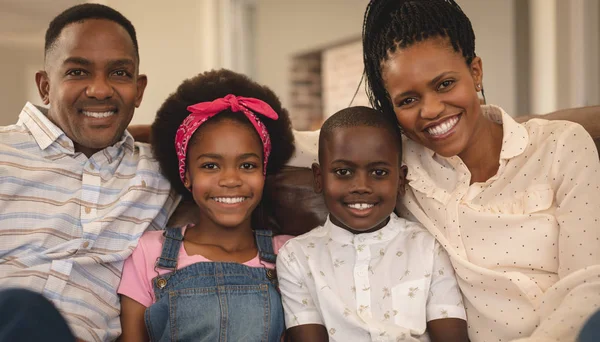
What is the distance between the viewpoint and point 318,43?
620 cm

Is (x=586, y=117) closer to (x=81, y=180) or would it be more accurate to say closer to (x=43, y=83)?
(x=81, y=180)

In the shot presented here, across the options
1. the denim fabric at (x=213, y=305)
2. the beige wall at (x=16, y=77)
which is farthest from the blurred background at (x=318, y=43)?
the denim fabric at (x=213, y=305)

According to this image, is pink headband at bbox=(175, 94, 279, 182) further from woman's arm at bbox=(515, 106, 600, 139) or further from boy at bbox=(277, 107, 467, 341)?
woman's arm at bbox=(515, 106, 600, 139)

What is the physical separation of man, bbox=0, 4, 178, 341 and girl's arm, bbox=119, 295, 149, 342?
0.07 ft

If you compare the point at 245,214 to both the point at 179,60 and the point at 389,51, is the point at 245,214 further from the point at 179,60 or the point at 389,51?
the point at 179,60

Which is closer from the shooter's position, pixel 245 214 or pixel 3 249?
pixel 3 249

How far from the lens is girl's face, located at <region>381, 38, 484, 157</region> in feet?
4.86

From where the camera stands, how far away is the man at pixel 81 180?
4.98 ft

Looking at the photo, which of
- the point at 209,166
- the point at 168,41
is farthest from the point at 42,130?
the point at 168,41

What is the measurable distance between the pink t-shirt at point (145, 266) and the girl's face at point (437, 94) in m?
0.57

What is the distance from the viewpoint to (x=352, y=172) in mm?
1550

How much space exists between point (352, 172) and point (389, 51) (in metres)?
0.33

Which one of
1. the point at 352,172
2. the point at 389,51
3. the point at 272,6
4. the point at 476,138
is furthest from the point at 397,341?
the point at 272,6

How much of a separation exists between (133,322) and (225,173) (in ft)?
1.46
